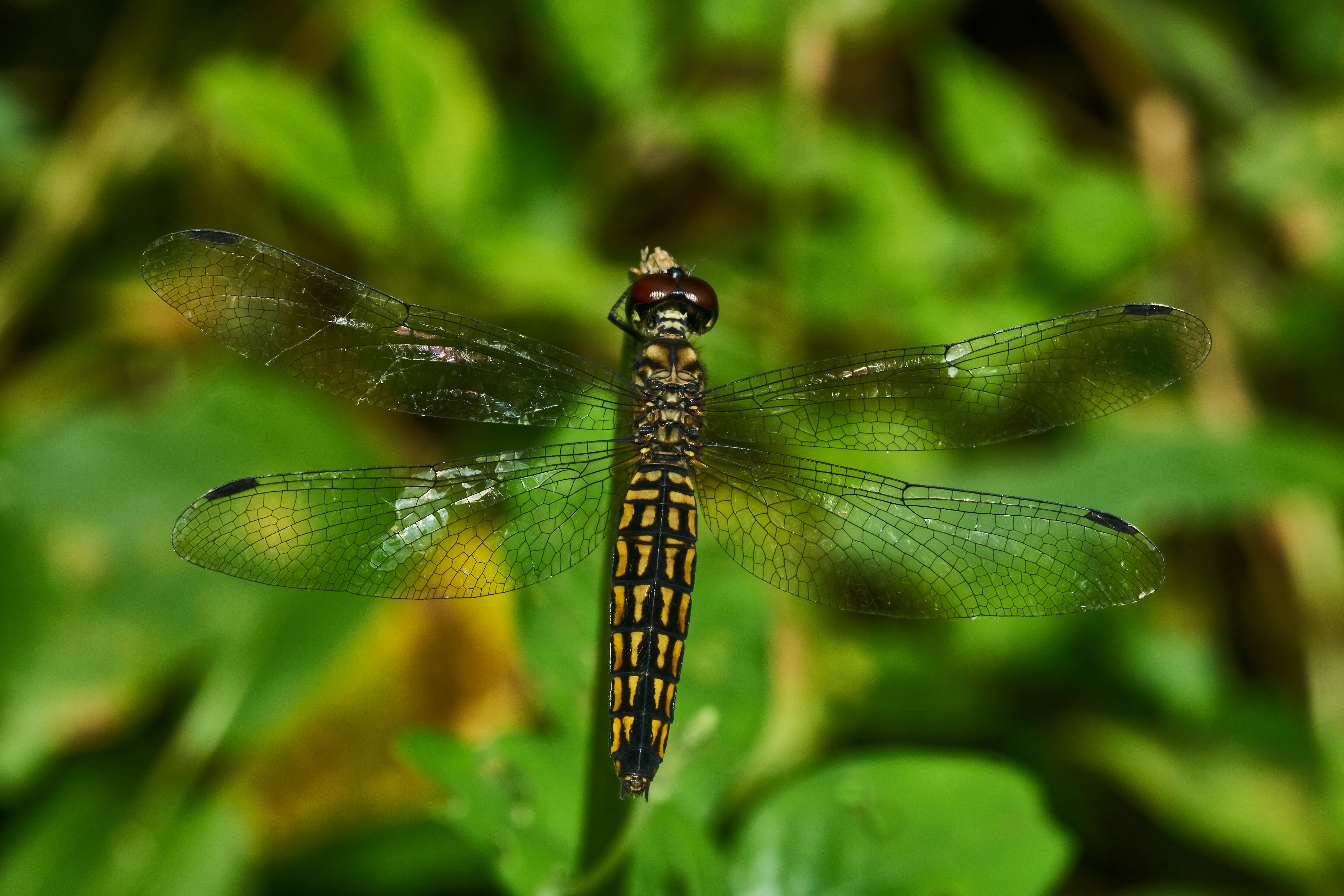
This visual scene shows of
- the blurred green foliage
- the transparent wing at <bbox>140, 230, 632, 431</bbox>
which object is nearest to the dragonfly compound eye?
the transparent wing at <bbox>140, 230, 632, 431</bbox>

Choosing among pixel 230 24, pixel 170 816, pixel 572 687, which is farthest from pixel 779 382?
pixel 230 24

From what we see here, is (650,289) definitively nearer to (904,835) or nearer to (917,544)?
(917,544)

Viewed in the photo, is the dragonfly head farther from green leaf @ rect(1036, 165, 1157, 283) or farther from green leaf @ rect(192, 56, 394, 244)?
green leaf @ rect(1036, 165, 1157, 283)

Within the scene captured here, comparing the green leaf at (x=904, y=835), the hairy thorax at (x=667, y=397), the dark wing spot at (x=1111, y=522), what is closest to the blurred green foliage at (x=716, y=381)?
the green leaf at (x=904, y=835)

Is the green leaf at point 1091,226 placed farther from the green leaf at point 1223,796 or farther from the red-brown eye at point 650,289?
the red-brown eye at point 650,289

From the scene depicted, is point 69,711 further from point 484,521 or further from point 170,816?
point 484,521
